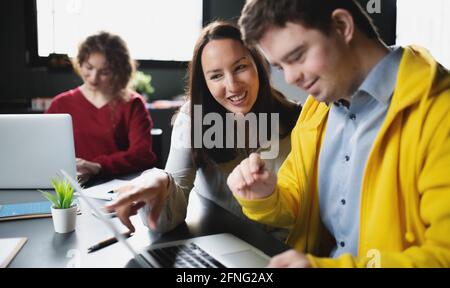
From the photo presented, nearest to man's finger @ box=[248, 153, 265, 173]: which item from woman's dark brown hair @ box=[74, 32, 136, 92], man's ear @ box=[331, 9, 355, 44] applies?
man's ear @ box=[331, 9, 355, 44]

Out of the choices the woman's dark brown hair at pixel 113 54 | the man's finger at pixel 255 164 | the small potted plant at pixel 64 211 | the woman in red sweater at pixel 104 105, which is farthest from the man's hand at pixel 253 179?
the woman's dark brown hair at pixel 113 54

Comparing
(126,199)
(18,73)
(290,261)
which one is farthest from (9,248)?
(18,73)

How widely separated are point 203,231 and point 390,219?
436mm

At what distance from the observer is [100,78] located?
95.6 inches

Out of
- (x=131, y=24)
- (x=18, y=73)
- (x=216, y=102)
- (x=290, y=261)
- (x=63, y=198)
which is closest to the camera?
(x=290, y=261)

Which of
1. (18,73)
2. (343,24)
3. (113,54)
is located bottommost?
(18,73)

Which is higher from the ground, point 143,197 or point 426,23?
point 426,23

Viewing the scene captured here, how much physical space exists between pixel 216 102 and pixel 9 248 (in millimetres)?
832

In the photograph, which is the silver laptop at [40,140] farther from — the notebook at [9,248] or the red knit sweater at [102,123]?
the red knit sweater at [102,123]

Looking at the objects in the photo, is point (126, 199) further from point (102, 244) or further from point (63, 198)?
point (63, 198)

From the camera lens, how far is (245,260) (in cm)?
88

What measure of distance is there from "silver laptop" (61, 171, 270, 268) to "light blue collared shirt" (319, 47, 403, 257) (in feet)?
0.83

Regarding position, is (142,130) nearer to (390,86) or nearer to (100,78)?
(100,78)
